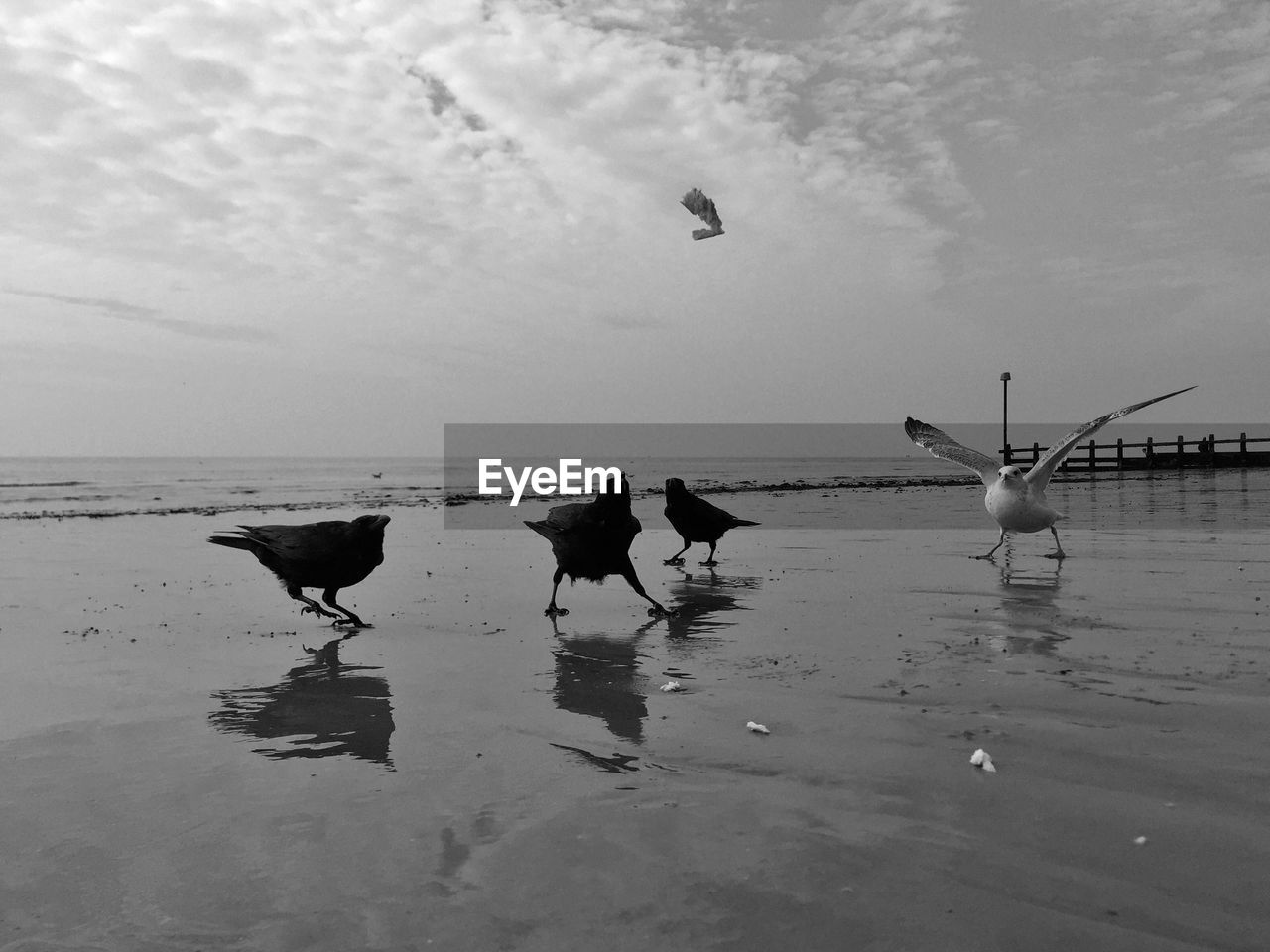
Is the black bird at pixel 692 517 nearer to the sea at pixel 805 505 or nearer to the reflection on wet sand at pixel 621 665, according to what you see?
the reflection on wet sand at pixel 621 665

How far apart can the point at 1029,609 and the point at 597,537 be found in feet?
11.5

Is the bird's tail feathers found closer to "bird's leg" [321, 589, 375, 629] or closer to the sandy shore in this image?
the sandy shore

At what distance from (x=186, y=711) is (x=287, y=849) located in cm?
205

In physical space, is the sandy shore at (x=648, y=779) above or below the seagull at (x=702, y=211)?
below

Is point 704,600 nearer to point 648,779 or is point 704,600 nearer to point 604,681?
point 604,681

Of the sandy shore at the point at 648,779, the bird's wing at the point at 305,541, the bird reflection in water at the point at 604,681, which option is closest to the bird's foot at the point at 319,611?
the sandy shore at the point at 648,779

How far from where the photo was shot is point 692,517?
10500mm

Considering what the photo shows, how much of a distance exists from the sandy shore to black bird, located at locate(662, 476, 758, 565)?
10.4 ft

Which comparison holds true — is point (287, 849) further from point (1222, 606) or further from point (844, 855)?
point (1222, 606)

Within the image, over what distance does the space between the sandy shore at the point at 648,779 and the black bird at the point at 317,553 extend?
366 millimetres

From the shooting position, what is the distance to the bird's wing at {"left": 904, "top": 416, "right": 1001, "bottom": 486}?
1151cm

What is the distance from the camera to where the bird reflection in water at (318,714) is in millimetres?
4000

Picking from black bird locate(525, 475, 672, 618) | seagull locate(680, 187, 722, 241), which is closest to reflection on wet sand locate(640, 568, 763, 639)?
black bird locate(525, 475, 672, 618)

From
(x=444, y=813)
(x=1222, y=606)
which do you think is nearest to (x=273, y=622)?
(x=444, y=813)
